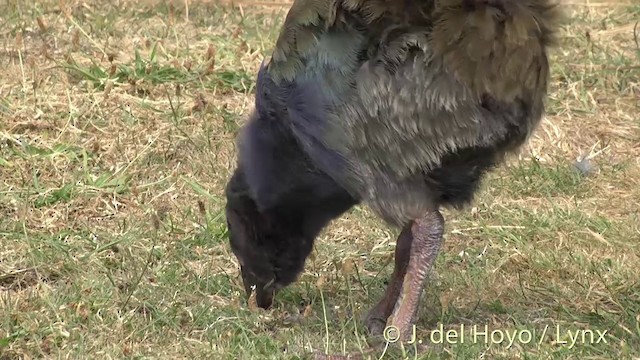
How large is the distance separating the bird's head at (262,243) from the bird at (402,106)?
85 mm

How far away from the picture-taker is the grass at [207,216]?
139 inches

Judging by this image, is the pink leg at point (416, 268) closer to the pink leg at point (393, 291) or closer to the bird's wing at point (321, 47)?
the pink leg at point (393, 291)

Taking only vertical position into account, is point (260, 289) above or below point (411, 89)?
below

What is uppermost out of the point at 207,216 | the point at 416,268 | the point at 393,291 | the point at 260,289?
the point at 416,268

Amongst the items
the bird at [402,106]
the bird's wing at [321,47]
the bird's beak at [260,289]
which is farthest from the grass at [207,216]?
the bird's wing at [321,47]

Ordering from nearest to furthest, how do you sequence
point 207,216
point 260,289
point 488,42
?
point 488,42 → point 260,289 → point 207,216

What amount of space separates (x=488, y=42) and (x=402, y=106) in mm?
299

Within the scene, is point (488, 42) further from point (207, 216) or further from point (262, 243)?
point (207, 216)

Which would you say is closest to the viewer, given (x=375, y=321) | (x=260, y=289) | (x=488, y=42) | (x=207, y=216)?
(x=488, y=42)

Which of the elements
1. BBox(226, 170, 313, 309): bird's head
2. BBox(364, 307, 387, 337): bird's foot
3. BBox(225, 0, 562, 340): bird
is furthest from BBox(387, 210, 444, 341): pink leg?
BBox(226, 170, 313, 309): bird's head

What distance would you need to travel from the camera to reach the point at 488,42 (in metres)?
3.16

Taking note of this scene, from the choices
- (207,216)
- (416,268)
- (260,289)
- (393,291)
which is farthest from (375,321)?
(207,216)

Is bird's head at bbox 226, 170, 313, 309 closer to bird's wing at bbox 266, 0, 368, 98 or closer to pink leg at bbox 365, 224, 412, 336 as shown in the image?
pink leg at bbox 365, 224, 412, 336

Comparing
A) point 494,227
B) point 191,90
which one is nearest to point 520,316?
point 494,227
